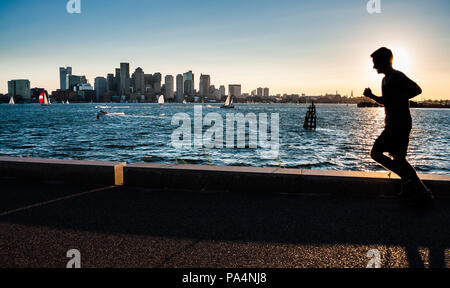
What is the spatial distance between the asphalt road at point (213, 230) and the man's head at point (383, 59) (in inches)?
81.4

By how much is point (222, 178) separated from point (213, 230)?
1.83m

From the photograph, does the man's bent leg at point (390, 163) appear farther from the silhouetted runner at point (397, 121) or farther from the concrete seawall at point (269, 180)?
the concrete seawall at point (269, 180)

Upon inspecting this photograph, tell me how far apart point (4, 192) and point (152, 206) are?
271 centimetres

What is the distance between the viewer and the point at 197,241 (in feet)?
12.7

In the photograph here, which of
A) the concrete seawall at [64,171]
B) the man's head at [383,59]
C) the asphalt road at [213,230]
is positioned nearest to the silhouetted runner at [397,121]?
the man's head at [383,59]

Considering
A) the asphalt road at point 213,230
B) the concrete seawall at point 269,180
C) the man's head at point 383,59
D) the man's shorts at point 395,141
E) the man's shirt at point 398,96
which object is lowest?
the asphalt road at point 213,230

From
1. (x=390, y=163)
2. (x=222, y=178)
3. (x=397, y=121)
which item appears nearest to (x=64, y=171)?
(x=222, y=178)

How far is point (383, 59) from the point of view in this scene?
5.03 metres

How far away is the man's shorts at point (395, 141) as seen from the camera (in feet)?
16.2
